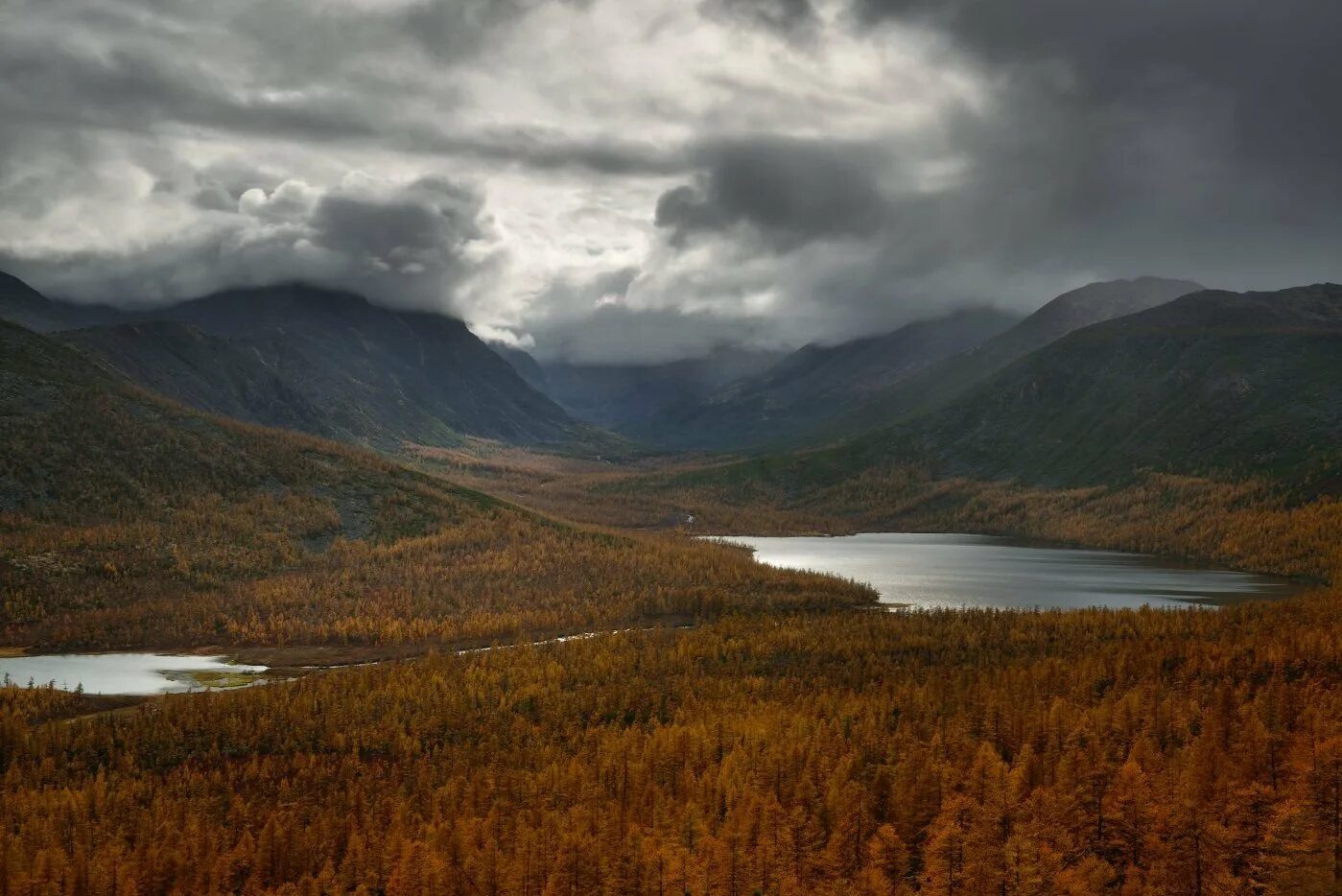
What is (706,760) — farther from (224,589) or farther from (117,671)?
(224,589)

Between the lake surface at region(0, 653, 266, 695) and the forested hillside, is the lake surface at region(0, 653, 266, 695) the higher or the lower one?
the lower one

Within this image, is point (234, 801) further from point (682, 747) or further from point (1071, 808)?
point (1071, 808)

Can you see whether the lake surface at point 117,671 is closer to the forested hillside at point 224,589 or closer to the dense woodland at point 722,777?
the forested hillside at point 224,589

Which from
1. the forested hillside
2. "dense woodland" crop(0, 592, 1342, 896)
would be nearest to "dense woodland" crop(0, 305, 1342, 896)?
"dense woodland" crop(0, 592, 1342, 896)

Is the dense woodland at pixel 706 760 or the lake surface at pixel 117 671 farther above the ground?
the dense woodland at pixel 706 760

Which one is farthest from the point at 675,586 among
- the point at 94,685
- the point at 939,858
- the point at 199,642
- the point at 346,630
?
the point at 939,858

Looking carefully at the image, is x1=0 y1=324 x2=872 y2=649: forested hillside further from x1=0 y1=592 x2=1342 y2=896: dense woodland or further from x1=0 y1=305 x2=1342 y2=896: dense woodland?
x1=0 y1=592 x2=1342 y2=896: dense woodland

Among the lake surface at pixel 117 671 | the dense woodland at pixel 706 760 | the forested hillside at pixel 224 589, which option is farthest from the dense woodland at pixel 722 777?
the forested hillside at pixel 224 589

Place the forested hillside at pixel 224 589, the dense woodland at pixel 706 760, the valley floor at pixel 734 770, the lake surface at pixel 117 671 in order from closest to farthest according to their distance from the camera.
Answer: the valley floor at pixel 734 770, the dense woodland at pixel 706 760, the lake surface at pixel 117 671, the forested hillside at pixel 224 589
